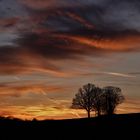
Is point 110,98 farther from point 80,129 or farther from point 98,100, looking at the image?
point 80,129

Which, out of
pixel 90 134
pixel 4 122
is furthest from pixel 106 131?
pixel 4 122

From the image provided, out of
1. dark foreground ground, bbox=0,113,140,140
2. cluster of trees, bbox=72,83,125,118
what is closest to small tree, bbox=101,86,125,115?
cluster of trees, bbox=72,83,125,118

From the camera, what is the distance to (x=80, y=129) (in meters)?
31.8

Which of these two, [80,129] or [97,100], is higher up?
[97,100]

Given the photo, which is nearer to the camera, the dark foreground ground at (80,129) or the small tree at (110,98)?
the dark foreground ground at (80,129)

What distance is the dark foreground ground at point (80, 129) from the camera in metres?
29.6

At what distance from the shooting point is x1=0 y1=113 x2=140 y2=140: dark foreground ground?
1166 inches

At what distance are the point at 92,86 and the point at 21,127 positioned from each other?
160ft

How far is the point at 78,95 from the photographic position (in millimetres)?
83938

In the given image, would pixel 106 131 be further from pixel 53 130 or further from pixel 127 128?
pixel 53 130

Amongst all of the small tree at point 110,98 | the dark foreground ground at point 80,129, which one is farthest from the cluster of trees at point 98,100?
the dark foreground ground at point 80,129

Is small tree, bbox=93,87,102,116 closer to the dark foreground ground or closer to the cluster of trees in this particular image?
the cluster of trees

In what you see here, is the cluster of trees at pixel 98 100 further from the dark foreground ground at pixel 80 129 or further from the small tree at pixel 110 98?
the dark foreground ground at pixel 80 129

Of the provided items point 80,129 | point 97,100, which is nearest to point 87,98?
point 97,100
